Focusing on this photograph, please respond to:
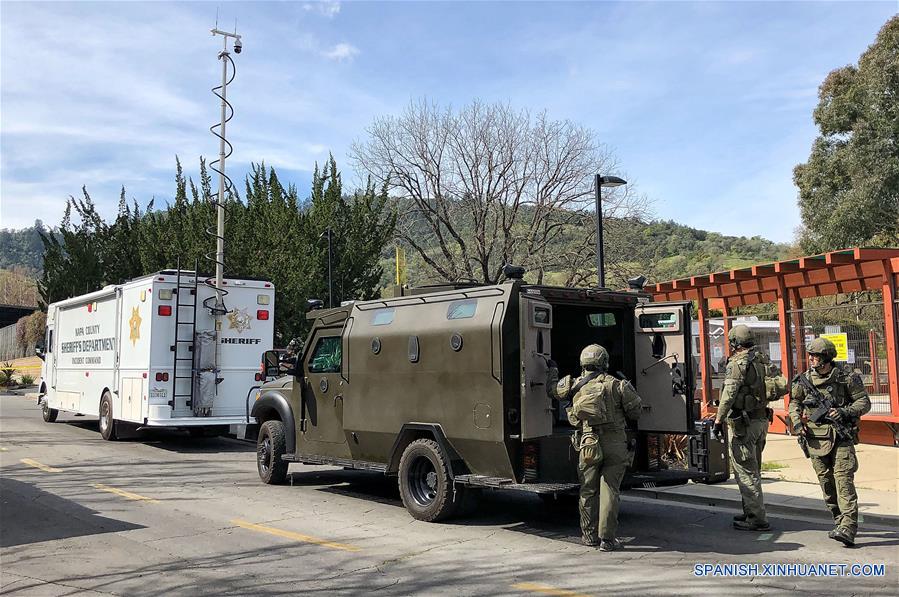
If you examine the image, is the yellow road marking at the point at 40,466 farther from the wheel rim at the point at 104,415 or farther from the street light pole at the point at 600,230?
the street light pole at the point at 600,230

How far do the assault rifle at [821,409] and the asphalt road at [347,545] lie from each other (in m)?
1.06

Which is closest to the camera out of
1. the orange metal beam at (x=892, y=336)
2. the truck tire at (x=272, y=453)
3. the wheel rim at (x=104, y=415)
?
the truck tire at (x=272, y=453)

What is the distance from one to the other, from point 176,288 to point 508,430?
30.6 feet

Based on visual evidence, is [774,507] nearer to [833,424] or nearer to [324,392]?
[833,424]

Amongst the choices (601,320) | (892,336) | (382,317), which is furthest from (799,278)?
(382,317)

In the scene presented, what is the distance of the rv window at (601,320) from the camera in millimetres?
8906

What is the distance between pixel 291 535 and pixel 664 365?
172 inches

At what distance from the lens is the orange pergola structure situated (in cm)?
1320

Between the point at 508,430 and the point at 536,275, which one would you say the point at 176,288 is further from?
the point at 536,275

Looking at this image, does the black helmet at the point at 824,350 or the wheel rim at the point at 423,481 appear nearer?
the black helmet at the point at 824,350

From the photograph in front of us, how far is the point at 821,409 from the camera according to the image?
7109 mm

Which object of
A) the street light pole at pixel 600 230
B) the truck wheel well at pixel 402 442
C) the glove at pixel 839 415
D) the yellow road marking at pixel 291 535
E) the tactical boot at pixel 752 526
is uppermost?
the street light pole at pixel 600 230

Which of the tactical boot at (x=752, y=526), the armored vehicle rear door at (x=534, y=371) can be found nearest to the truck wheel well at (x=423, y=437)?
the armored vehicle rear door at (x=534, y=371)

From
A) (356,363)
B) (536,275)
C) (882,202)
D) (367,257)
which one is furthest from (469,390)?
(882,202)
